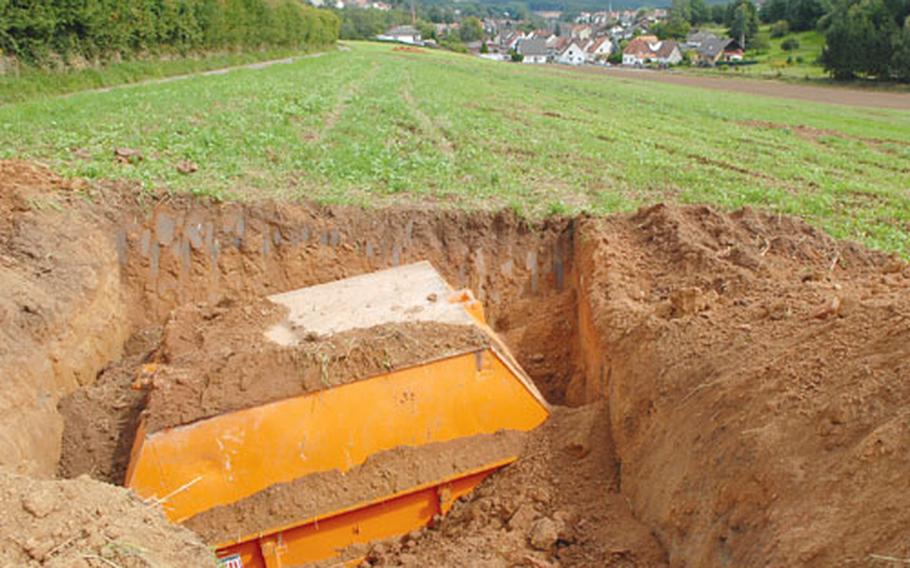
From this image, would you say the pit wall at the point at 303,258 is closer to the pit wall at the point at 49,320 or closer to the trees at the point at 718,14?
the pit wall at the point at 49,320

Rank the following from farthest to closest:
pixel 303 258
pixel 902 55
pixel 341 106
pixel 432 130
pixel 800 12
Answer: pixel 800 12, pixel 902 55, pixel 341 106, pixel 432 130, pixel 303 258

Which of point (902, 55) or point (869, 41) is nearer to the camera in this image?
point (902, 55)

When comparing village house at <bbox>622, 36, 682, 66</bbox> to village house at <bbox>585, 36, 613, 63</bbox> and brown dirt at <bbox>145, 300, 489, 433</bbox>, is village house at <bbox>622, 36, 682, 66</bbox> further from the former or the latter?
brown dirt at <bbox>145, 300, 489, 433</bbox>

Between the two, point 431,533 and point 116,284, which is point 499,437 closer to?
point 431,533

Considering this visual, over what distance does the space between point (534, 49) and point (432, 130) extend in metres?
122

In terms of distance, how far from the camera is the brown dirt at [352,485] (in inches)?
203

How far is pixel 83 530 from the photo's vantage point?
3.47 m

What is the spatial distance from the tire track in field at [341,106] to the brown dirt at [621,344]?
5.07 metres

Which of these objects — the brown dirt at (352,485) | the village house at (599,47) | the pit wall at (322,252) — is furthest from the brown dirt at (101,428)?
the village house at (599,47)

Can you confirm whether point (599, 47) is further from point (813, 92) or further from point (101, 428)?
point (101, 428)

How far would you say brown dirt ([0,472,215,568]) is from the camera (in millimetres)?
3275

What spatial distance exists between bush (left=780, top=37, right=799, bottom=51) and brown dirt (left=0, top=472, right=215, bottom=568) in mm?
76782

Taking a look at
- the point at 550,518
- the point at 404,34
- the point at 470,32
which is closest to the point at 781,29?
the point at 404,34

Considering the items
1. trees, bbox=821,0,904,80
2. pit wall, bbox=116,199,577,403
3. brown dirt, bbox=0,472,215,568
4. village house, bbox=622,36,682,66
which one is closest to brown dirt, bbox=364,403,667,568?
brown dirt, bbox=0,472,215,568
